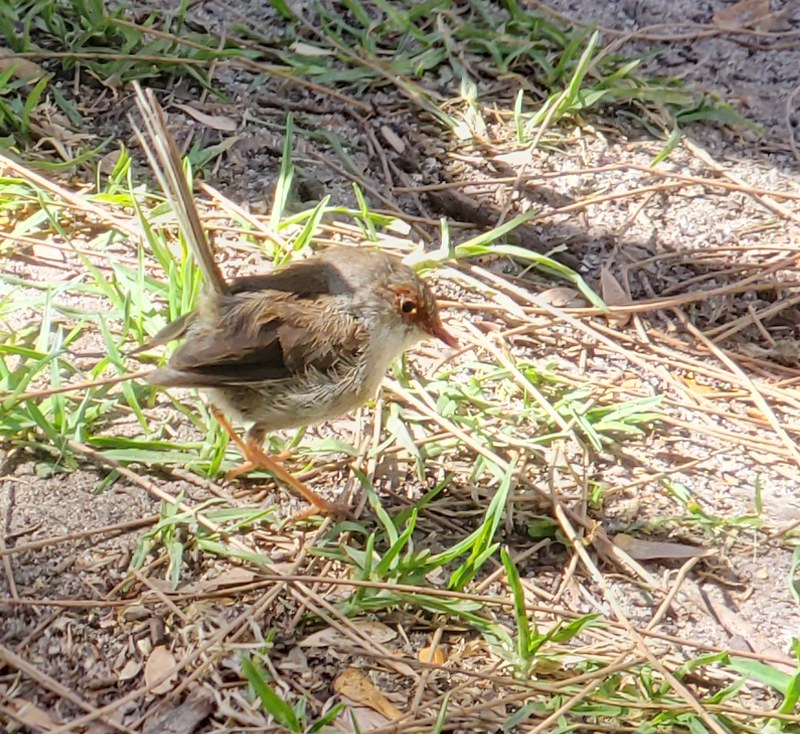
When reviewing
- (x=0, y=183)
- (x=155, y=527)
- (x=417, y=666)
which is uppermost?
(x=0, y=183)

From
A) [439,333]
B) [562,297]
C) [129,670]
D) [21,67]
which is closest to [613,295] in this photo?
[562,297]

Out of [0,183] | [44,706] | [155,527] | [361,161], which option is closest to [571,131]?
[361,161]

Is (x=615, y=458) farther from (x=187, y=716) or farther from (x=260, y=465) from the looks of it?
(x=187, y=716)

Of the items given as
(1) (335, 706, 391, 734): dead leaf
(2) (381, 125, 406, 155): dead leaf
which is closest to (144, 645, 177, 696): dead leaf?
(1) (335, 706, 391, 734): dead leaf

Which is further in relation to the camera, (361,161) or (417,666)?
(361,161)

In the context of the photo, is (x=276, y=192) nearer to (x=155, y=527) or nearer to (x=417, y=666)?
(x=155, y=527)

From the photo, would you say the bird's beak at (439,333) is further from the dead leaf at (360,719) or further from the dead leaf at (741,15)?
the dead leaf at (741,15)
